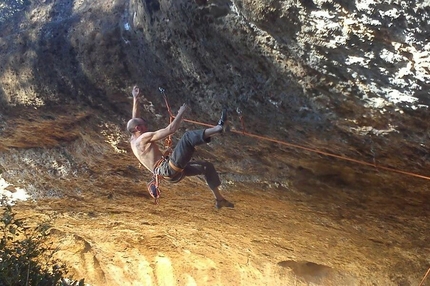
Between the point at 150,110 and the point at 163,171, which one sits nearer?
the point at 163,171

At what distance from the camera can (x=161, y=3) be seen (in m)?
3.97

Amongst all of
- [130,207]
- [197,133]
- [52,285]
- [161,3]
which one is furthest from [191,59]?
[52,285]

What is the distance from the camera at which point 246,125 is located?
4.48 metres

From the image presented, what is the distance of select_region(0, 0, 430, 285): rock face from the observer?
325cm

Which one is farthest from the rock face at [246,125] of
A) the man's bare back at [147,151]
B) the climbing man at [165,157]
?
the man's bare back at [147,151]

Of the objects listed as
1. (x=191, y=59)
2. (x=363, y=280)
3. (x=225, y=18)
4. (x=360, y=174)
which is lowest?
(x=363, y=280)

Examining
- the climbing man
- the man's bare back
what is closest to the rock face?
the climbing man

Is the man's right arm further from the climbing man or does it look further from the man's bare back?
the man's bare back

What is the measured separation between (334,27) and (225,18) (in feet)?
3.03

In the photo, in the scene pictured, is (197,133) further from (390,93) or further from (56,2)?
(56,2)

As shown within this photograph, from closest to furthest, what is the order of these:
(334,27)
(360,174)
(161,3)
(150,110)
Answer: (334,27)
(161,3)
(360,174)
(150,110)

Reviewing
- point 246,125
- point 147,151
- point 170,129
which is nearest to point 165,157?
point 147,151

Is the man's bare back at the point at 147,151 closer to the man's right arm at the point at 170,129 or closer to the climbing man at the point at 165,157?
the climbing man at the point at 165,157

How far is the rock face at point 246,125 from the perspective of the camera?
325cm
